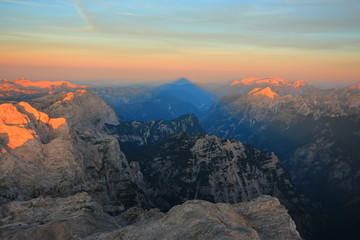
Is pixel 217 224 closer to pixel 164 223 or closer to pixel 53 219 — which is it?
pixel 164 223

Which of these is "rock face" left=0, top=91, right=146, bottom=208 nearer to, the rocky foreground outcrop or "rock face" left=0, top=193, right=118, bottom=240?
"rock face" left=0, top=193, right=118, bottom=240

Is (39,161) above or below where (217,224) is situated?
below

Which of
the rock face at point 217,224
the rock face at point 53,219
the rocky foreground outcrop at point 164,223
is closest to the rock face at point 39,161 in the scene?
the rock face at point 53,219

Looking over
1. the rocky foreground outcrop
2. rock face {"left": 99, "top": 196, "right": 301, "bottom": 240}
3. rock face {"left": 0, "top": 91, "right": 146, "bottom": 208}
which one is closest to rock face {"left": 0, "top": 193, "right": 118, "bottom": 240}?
the rocky foreground outcrop

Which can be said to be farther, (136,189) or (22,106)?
(136,189)

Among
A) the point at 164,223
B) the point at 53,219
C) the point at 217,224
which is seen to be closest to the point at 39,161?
the point at 53,219

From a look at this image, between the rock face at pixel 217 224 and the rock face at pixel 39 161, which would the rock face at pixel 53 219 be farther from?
the rock face at pixel 39 161

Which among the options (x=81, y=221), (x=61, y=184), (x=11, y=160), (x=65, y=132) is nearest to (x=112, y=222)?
(x=81, y=221)

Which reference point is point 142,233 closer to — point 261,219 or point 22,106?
point 261,219
